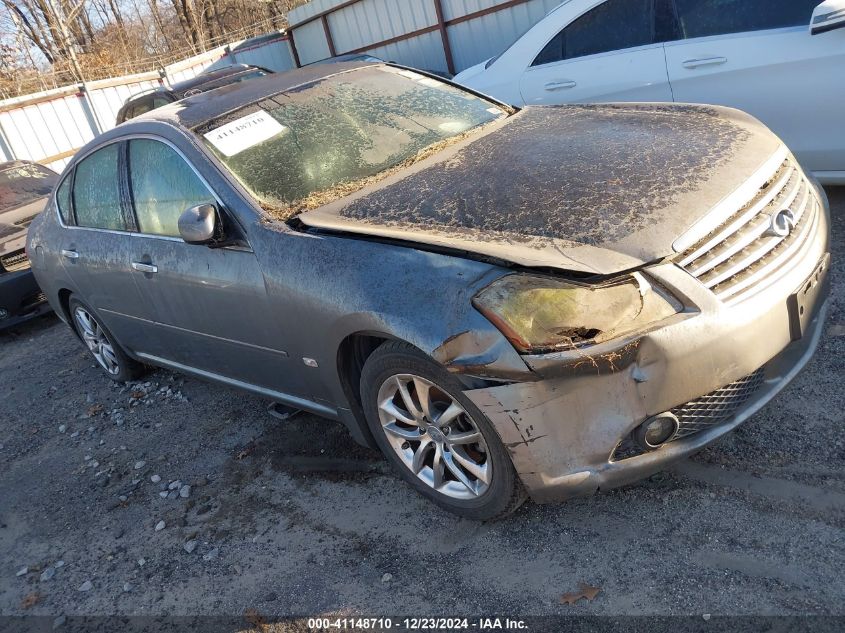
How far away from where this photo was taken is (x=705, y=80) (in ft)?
15.3

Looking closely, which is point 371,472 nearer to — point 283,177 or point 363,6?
point 283,177

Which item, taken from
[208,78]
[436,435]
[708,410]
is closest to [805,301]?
[708,410]

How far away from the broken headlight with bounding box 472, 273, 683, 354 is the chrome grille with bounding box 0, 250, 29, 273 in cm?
645

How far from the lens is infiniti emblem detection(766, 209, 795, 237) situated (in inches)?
103

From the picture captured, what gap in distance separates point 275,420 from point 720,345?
2.63 metres

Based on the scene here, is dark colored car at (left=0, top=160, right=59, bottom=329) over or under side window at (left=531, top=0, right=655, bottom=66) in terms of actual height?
under

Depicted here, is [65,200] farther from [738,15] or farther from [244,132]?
[738,15]

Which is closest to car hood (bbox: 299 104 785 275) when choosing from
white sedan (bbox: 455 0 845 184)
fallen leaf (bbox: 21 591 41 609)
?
white sedan (bbox: 455 0 845 184)

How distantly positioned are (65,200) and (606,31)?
3.87 meters

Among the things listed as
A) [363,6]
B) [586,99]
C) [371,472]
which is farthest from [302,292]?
[363,6]

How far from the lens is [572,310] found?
2.29 metres

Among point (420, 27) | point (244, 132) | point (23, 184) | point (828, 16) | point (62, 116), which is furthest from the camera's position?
point (62, 116)

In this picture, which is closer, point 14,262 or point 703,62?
point 703,62

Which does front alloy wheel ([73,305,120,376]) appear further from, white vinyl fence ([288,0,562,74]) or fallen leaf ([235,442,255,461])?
white vinyl fence ([288,0,562,74])
